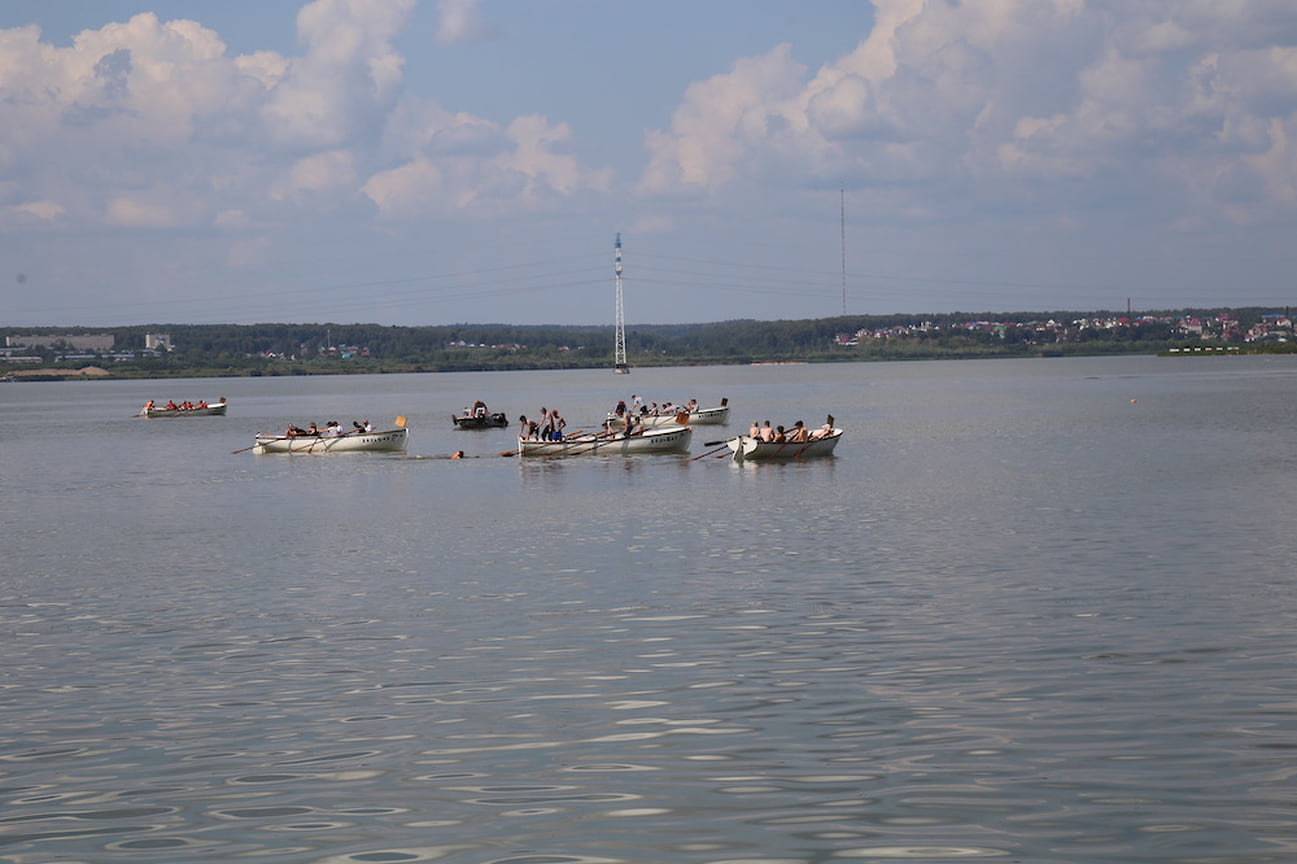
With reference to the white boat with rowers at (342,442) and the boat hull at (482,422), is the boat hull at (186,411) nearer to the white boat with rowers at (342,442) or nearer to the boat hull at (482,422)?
the boat hull at (482,422)

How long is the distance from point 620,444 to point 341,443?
16929 mm

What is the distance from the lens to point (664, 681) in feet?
64.5

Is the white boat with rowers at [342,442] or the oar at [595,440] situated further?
the white boat with rowers at [342,442]

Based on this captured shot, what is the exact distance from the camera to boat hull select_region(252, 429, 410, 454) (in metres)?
77.5

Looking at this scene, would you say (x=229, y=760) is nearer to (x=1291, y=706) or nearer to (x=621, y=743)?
(x=621, y=743)

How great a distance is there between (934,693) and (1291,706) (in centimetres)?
427

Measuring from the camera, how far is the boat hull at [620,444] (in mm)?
70188

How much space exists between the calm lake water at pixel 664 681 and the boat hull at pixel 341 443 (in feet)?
102

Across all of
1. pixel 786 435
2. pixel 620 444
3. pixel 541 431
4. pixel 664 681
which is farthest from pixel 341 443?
pixel 664 681

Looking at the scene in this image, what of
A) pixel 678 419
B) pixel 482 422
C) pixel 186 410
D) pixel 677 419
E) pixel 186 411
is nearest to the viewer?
pixel 677 419

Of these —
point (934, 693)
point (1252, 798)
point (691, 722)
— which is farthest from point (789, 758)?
point (1252, 798)

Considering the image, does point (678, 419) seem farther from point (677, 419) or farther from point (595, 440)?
point (595, 440)

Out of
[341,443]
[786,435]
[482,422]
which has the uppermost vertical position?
[786,435]

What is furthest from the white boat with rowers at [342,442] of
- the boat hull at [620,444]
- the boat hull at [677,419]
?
the boat hull at [677,419]
